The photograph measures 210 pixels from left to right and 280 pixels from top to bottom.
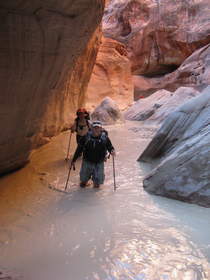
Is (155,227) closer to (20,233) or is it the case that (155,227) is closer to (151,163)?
(20,233)

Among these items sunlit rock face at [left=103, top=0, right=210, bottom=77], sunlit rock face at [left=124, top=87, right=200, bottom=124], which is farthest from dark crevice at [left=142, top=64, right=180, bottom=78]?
sunlit rock face at [left=124, top=87, right=200, bottom=124]

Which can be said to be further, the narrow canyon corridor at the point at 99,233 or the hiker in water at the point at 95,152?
the hiker in water at the point at 95,152

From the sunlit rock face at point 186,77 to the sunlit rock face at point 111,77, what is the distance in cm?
410

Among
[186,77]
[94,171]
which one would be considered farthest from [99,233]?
[186,77]

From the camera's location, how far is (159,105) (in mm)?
13516

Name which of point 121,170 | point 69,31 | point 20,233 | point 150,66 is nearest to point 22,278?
point 20,233

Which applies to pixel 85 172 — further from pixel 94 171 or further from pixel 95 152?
pixel 95 152

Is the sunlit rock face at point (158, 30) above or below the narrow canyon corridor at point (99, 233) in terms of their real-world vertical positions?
above

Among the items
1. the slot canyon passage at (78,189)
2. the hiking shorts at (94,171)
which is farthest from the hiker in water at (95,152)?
the slot canyon passage at (78,189)

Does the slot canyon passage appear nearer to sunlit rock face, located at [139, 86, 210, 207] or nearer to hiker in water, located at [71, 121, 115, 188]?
sunlit rock face, located at [139, 86, 210, 207]

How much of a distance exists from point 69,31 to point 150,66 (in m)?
23.6

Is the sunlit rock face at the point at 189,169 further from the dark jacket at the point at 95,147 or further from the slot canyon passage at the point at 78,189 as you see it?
the dark jacket at the point at 95,147

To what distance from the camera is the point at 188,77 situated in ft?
71.1

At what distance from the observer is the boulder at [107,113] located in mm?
12977
